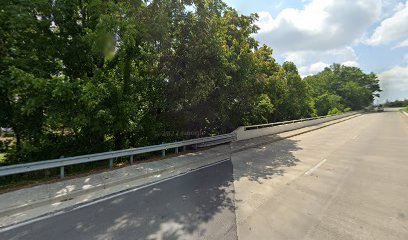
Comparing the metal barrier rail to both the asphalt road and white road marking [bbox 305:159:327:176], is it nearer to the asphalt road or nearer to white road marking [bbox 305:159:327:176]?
the asphalt road

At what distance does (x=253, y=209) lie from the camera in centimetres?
501

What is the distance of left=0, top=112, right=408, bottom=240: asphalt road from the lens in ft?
13.4

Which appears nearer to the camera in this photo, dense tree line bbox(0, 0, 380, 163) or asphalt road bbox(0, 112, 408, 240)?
asphalt road bbox(0, 112, 408, 240)

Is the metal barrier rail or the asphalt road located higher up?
the metal barrier rail

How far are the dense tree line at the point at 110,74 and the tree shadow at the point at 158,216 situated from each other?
4.15m

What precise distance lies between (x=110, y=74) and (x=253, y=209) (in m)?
8.45

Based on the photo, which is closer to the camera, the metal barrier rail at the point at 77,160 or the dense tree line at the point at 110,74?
the metal barrier rail at the point at 77,160

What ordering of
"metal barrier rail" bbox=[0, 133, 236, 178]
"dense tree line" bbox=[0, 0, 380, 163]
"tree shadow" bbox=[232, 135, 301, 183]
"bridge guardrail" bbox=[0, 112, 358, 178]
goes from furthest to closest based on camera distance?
"dense tree line" bbox=[0, 0, 380, 163]
"tree shadow" bbox=[232, 135, 301, 183]
"bridge guardrail" bbox=[0, 112, 358, 178]
"metal barrier rail" bbox=[0, 133, 236, 178]

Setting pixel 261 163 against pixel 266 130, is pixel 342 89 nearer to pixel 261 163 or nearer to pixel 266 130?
pixel 266 130

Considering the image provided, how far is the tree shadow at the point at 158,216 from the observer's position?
406 cm

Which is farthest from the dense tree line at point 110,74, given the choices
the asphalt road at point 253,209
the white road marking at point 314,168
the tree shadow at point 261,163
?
the white road marking at point 314,168

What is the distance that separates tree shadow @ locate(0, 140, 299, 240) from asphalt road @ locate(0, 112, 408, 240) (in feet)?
0.06

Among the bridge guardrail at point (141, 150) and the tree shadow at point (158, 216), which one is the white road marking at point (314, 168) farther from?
the bridge guardrail at point (141, 150)

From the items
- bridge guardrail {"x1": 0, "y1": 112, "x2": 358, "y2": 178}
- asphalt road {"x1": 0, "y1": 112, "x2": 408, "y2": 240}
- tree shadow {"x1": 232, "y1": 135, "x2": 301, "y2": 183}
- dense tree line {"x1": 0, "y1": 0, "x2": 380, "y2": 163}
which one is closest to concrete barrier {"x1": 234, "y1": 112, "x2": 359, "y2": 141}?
bridge guardrail {"x1": 0, "y1": 112, "x2": 358, "y2": 178}
